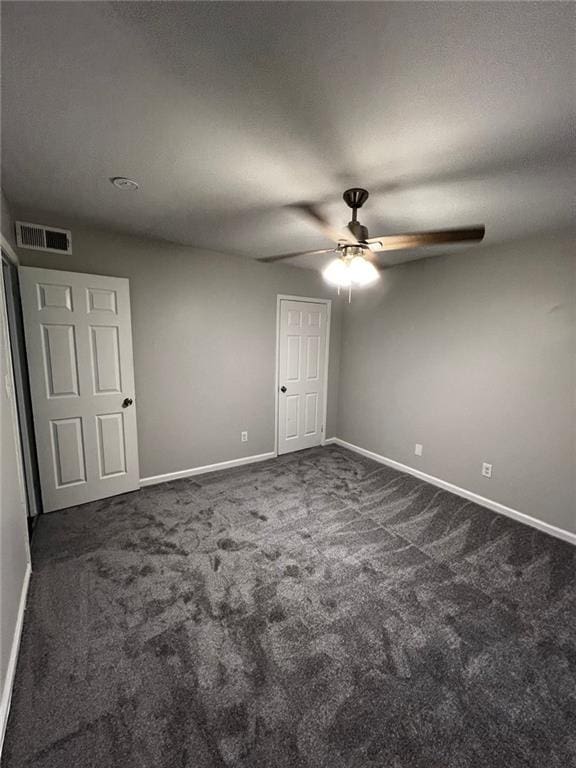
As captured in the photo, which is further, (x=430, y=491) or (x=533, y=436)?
(x=430, y=491)

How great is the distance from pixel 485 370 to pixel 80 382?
11.9 feet

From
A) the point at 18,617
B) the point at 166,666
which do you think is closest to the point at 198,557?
the point at 166,666

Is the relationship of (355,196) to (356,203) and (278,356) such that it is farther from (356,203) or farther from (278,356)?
(278,356)

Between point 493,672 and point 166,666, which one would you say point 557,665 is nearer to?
point 493,672

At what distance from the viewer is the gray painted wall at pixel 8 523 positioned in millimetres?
1435

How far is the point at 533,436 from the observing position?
2.72 meters

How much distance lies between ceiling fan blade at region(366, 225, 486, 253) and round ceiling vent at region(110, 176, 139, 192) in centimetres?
141

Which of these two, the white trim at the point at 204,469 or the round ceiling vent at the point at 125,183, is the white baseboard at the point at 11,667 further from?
the round ceiling vent at the point at 125,183

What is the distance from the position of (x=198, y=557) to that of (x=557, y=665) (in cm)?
205

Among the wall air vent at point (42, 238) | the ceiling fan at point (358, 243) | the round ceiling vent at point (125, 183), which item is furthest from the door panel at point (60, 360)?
the ceiling fan at point (358, 243)

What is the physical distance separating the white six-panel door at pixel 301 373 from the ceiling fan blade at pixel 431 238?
2.18 metres

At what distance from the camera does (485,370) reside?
2994 millimetres

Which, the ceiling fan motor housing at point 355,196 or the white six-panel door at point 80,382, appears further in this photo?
the white six-panel door at point 80,382

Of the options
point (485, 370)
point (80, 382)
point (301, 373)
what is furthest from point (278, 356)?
point (485, 370)
